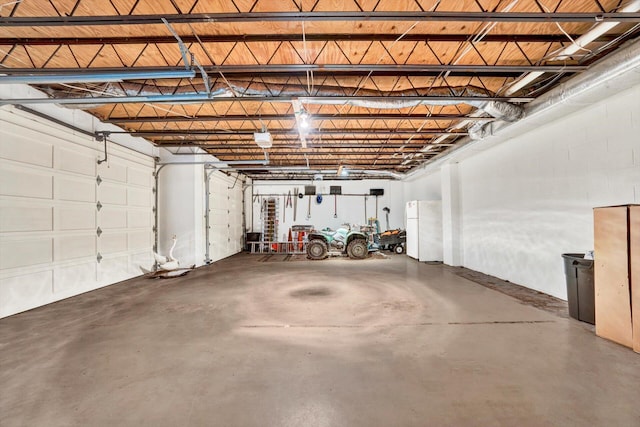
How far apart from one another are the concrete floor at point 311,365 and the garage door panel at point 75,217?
1243 mm

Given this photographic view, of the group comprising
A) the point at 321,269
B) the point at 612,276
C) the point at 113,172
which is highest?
the point at 113,172

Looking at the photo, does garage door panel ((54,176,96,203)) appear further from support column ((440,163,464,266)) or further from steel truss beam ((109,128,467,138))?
support column ((440,163,464,266))

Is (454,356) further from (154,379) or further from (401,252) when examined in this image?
(401,252)

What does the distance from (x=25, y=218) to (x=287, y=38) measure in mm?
4371

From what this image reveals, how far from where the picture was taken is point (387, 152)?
7605 mm

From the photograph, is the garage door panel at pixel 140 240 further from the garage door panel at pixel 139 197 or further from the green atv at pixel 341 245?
the green atv at pixel 341 245

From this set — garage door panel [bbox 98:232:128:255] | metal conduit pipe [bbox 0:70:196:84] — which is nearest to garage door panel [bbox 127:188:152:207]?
garage door panel [bbox 98:232:128:255]

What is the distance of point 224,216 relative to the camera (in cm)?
896

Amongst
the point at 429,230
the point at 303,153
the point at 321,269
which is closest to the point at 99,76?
the point at 303,153

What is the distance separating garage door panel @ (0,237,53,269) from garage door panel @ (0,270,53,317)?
18cm

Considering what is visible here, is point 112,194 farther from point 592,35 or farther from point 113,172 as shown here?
point 592,35

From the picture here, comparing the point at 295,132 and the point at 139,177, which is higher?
the point at 295,132

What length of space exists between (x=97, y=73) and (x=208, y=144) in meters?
4.02

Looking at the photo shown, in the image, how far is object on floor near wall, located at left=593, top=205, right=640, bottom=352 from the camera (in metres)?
2.47
